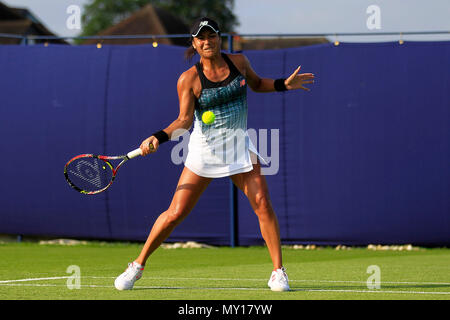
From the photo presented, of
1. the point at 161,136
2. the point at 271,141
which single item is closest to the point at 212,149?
the point at 161,136

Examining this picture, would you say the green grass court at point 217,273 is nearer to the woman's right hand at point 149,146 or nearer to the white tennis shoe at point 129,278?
the white tennis shoe at point 129,278

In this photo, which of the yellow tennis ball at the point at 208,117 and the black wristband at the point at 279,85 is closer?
the yellow tennis ball at the point at 208,117

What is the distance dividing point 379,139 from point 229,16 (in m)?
48.2

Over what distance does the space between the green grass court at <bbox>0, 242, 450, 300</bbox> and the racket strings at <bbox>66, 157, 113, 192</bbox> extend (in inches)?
31.5

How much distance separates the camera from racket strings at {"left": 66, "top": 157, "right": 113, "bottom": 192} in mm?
7250

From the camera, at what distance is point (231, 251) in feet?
39.5

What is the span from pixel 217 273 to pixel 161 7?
51.2m

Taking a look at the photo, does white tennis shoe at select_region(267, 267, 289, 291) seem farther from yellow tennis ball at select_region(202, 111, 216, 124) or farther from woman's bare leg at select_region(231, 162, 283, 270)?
yellow tennis ball at select_region(202, 111, 216, 124)

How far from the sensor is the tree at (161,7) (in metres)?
59.3

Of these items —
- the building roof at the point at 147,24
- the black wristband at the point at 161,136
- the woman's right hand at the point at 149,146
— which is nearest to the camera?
the woman's right hand at the point at 149,146

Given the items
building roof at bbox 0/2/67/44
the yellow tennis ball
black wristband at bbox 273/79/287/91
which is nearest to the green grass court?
the yellow tennis ball

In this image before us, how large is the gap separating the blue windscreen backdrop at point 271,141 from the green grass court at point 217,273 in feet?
1.18

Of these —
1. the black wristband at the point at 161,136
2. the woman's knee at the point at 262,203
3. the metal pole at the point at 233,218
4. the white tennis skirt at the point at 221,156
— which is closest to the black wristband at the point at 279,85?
the white tennis skirt at the point at 221,156

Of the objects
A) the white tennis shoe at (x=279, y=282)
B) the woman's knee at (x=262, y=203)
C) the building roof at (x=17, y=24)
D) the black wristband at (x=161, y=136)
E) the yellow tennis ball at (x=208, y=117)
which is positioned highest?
the building roof at (x=17, y=24)
